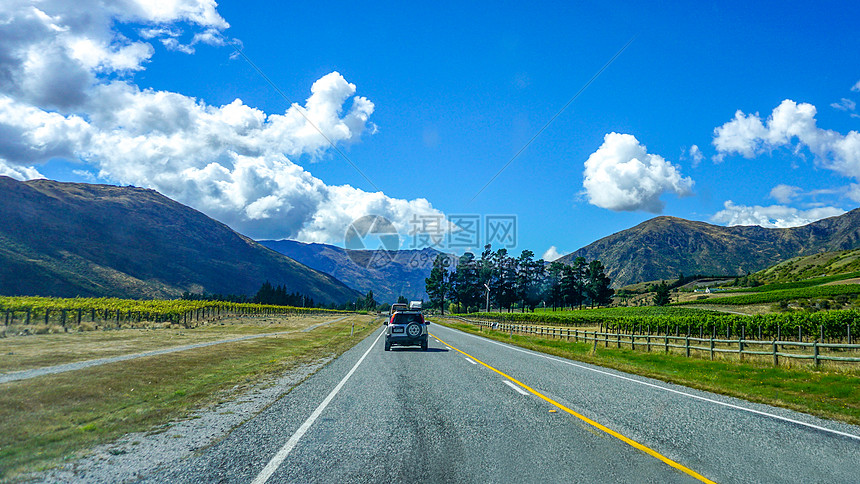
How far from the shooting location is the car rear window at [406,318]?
2517 cm

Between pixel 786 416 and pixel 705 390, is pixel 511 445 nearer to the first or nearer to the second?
pixel 786 416

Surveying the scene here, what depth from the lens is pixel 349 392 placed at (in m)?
11.4

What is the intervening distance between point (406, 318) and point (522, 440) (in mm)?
18823

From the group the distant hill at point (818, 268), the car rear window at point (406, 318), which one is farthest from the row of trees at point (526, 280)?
the car rear window at point (406, 318)

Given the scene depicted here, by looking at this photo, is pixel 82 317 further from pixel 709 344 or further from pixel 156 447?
pixel 709 344

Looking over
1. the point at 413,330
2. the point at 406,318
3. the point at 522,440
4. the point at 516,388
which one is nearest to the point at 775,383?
the point at 516,388

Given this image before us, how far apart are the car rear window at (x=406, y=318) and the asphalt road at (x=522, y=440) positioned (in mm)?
13204

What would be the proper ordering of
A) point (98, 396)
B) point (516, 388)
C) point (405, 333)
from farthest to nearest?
point (405, 333) < point (516, 388) < point (98, 396)

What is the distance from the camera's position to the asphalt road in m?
5.39

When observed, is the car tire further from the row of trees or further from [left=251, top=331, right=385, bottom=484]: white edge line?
the row of trees

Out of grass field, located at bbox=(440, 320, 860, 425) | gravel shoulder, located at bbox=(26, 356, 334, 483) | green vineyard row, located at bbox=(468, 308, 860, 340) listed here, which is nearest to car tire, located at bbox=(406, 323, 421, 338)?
grass field, located at bbox=(440, 320, 860, 425)

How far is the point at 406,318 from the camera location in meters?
25.4

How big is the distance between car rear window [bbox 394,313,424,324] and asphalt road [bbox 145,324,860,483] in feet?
43.3

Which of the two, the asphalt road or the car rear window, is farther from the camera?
the car rear window
